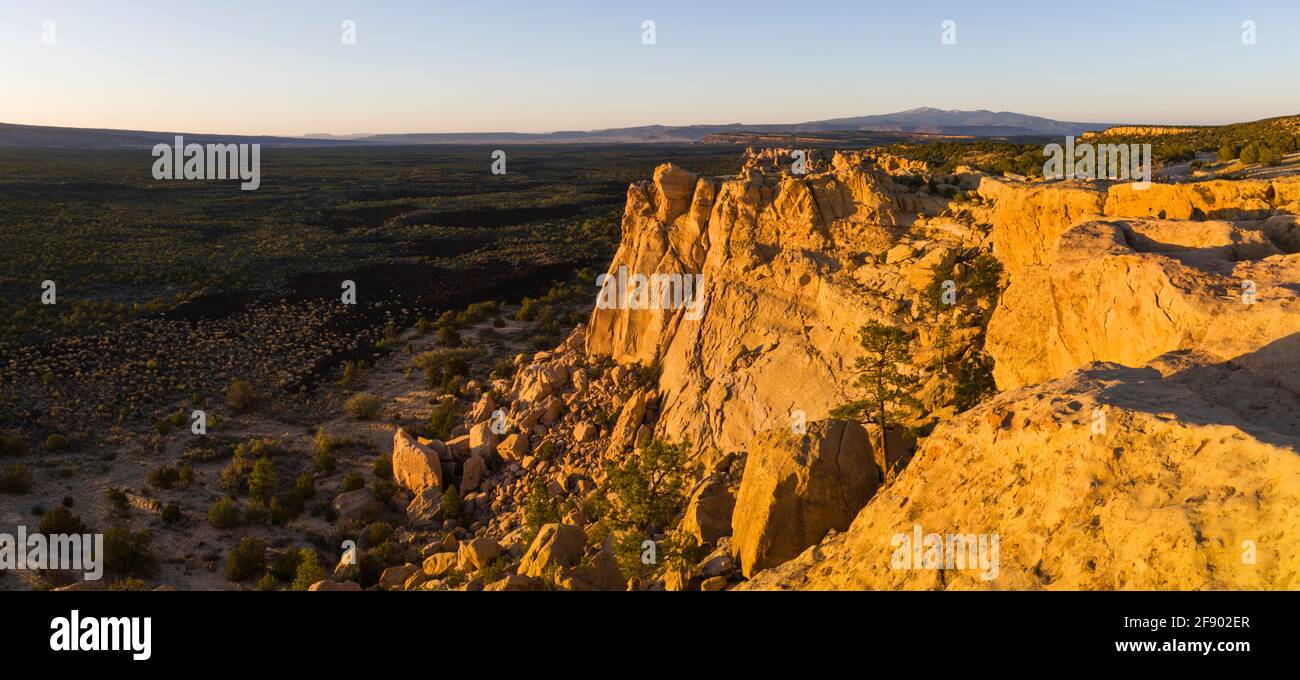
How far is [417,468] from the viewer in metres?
24.0

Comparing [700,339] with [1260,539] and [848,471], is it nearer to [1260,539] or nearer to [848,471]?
[848,471]

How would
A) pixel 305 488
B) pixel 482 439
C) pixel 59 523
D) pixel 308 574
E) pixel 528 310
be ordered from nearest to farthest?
pixel 308 574
pixel 59 523
pixel 305 488
pixel 482 439
pixel 528 310

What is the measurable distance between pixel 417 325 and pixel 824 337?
29859mm

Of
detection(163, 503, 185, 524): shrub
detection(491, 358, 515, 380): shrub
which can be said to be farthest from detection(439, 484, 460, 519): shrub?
detection(491, 358, 515, 380): shrub

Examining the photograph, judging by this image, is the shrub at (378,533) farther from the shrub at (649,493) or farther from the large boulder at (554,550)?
the large boulder at (554,550)

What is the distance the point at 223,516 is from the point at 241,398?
35.1 ft

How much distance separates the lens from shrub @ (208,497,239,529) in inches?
838

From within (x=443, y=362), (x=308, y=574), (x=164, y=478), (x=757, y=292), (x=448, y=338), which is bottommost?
(x=308, y=574)

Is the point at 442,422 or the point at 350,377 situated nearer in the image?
the point at 442,422

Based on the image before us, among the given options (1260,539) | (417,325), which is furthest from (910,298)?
(417,325)

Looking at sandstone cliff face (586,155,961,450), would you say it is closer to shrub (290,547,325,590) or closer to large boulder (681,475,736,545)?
large boulder (681,475,736,545)

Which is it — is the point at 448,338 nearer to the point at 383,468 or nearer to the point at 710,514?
the point at 383,468

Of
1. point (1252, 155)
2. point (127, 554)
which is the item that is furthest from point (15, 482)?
point (1252, 155)

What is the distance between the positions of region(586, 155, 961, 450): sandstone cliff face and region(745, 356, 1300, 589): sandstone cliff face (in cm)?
920
